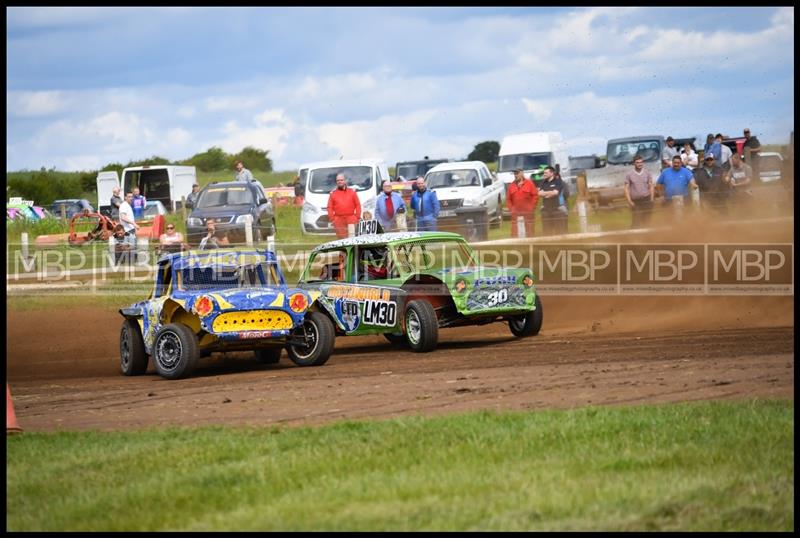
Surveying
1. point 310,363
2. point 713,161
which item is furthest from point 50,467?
point 713,161

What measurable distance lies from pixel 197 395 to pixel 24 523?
4.73m

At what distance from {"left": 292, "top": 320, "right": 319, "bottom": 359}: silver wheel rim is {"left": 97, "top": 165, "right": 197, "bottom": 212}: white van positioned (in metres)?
29.7

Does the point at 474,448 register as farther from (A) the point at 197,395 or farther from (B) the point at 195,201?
(B) the point at 195,201

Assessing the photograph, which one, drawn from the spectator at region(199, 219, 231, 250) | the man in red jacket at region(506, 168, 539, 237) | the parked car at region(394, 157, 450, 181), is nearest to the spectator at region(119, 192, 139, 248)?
the spectator at region(199, 219, 231, 250)

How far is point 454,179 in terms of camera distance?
32.0 m

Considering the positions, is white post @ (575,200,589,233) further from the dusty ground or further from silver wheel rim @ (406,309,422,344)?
silver wheel rim @ (406,309,422,344)

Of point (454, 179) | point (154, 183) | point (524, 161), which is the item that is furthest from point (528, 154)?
point (154, 183)

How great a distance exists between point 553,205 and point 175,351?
14.1 meters

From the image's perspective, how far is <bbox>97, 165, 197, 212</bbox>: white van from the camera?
4275 centimetres

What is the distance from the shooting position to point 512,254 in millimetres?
22281

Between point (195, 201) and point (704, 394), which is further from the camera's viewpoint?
point (195, 201)

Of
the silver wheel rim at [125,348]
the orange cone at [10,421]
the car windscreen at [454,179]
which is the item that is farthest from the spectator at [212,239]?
the orange cone at [10,421]

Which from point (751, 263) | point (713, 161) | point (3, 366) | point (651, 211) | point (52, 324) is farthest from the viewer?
point (713, 161)

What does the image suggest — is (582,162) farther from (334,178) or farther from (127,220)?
(127,220)
